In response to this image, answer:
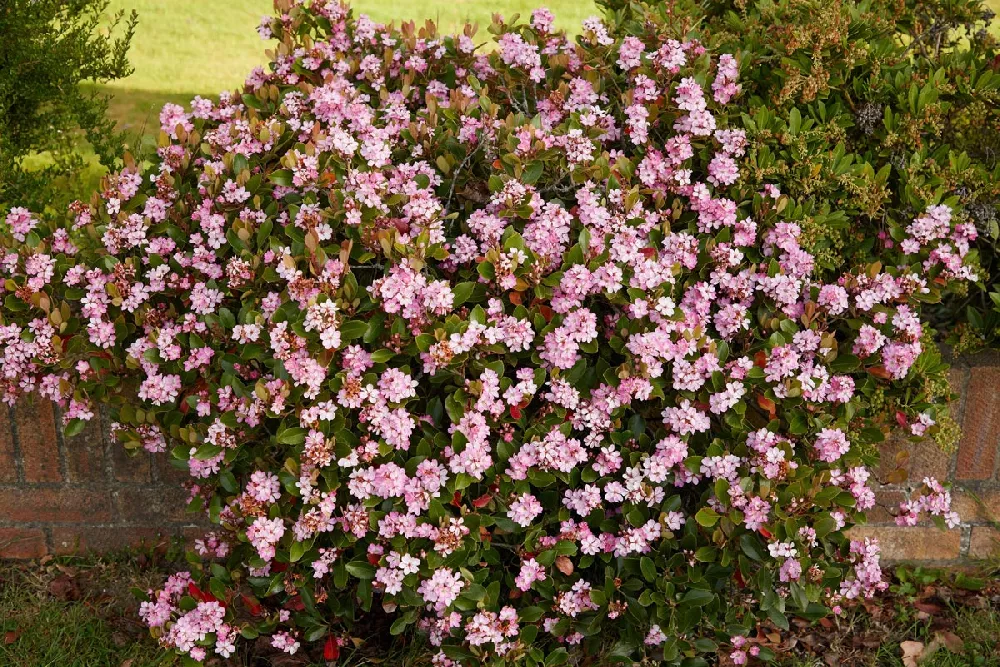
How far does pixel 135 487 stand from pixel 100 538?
0.92ft

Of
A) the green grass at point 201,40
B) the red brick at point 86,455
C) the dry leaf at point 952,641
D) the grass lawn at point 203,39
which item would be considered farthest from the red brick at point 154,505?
the grass lawn at point 203,39

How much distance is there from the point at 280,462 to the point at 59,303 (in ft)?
3.09

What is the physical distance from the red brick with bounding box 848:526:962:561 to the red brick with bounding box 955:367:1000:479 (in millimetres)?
257

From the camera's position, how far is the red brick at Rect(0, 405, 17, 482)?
3.25 m

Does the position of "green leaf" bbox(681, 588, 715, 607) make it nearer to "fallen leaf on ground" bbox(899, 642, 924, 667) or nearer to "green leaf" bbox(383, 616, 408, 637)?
"green leaf" bbox(383, 616, 408, 637)

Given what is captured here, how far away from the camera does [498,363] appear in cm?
250

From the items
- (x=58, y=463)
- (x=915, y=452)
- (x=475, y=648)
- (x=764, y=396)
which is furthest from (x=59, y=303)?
(x=915, y=452)

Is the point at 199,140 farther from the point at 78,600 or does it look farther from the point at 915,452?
the point at 915,452

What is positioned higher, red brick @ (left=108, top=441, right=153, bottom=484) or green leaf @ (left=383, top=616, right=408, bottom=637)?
green leaf @ (left=383, top=616, right=408, bottom=637)

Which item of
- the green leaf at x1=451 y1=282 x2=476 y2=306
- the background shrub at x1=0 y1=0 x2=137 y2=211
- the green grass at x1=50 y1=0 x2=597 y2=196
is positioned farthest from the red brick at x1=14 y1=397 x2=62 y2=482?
the green grass at x1=50 y1=0 x2=597 y2=196

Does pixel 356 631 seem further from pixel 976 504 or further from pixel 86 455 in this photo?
Result: pixel 976 504

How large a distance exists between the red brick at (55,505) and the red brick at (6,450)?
0.06 metres

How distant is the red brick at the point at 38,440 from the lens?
3.23m

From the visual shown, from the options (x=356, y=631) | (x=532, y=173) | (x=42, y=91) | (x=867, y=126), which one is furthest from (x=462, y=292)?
(x=42, y=91)
